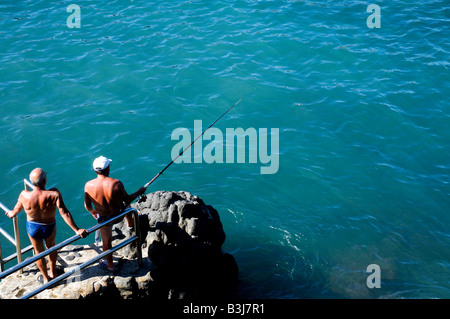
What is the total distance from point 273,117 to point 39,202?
876 cm

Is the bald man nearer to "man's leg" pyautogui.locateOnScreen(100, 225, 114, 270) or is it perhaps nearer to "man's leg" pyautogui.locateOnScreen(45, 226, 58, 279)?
"man's leg" pyautogui.locateOnScreen(45, 226, 58, 279)

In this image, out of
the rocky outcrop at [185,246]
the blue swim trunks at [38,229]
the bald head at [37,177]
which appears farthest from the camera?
the rocky outcrop at [185,246]

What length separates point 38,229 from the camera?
24.8ft

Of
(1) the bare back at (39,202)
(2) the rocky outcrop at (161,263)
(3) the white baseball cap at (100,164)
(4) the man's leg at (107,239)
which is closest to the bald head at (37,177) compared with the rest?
(1) the bare back at (39,202)

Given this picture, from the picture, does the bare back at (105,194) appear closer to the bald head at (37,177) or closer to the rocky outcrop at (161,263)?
the bald head at (37,177)

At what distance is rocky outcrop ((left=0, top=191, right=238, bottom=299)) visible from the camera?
25.9 ft

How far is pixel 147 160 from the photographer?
525 inches

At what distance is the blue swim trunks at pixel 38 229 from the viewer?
297 inches

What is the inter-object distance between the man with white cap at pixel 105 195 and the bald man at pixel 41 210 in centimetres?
49

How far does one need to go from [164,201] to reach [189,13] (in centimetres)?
1230

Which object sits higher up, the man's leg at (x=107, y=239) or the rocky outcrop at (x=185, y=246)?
the man's leg at (x=107, y=239)

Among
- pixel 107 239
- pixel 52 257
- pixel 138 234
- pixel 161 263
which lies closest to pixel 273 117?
pixel 161 263

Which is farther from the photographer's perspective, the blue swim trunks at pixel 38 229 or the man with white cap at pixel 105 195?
the man with white cap at pixel 105 195

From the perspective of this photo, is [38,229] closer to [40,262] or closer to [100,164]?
[40,262]
